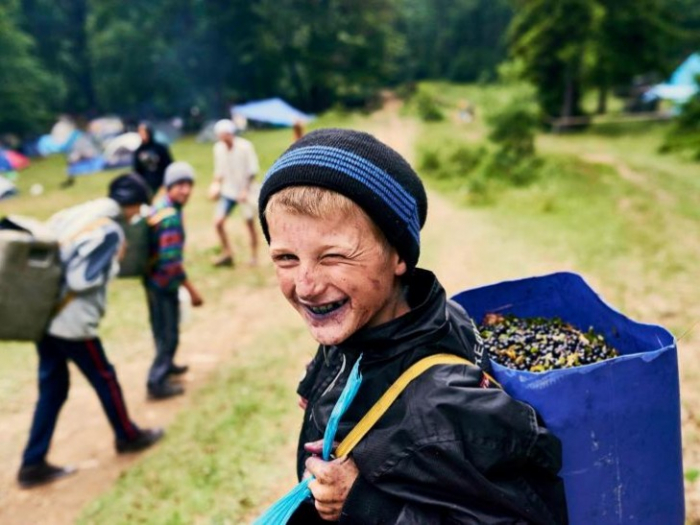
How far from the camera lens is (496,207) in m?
12.0

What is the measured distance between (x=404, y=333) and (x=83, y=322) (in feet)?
10.2

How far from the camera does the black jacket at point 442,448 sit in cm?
133

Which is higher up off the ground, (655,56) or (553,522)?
(553,522)

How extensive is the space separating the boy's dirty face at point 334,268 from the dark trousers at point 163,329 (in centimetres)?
396

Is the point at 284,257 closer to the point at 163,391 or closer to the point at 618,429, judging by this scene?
the point at 618,429

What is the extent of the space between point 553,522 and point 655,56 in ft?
82.6

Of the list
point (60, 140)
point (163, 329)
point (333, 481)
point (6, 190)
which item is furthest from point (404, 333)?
point (60, 140)

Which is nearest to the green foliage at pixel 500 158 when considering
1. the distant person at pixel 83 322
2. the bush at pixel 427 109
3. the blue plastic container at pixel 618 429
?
the distant person at pixel 83 322

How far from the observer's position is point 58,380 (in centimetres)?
413

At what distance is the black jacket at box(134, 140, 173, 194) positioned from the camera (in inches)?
342

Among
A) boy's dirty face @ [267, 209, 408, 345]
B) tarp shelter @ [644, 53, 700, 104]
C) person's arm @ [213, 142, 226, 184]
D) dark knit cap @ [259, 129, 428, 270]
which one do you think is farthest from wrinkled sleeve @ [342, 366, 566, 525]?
tarp shelter @ [644, 53, 700, 104]

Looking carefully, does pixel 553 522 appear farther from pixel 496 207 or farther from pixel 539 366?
pixel 496 207

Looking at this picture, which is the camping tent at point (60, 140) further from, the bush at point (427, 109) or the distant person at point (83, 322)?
the distant person at point (83, 322)

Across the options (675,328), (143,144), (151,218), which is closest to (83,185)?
(143,144)
